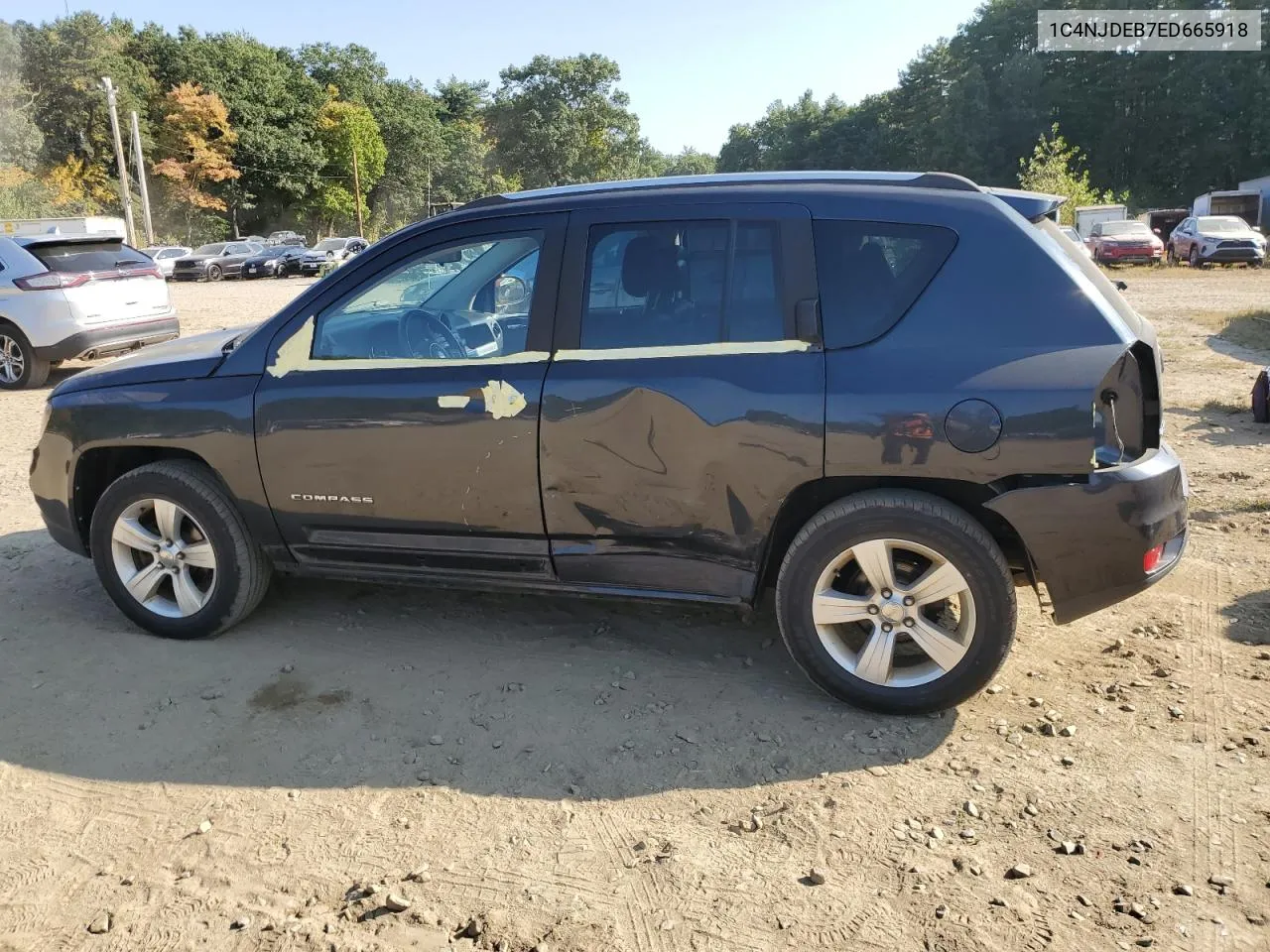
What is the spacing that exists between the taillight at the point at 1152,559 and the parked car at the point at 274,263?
4050cm

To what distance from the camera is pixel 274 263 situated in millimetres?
39469

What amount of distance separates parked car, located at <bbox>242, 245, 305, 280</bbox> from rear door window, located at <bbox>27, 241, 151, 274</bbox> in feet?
97.8

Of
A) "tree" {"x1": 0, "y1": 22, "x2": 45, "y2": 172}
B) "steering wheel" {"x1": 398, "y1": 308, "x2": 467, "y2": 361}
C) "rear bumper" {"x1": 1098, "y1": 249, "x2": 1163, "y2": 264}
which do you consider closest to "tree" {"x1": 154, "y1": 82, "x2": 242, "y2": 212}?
"tree" {"x1": 0, "y1": 22, "x2": 45, "y2": 172}

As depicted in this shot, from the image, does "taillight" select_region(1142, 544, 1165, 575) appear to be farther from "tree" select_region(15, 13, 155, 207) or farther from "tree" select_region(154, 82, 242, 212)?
"tree" select_region(15, 13, 155, 207)

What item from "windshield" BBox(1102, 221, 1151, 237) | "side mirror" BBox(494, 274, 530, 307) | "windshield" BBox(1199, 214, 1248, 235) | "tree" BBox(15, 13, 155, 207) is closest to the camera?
"side mirror" BBox(494, 274, 530, 307)

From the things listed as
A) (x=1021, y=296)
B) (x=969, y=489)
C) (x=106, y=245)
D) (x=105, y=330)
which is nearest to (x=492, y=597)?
(x=969, y=489)

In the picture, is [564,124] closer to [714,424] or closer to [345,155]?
[345,155]

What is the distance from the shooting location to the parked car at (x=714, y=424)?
320 centimetres

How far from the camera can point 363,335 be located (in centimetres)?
391

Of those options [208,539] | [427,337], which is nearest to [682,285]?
[427,337]

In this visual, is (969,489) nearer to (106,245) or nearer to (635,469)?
(635,469)

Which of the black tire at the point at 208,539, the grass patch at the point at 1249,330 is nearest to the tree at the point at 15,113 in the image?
the grass patch at the point at 1249,330

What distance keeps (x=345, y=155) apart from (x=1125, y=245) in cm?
5469

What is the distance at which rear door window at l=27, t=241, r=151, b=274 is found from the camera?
34.6 feet
